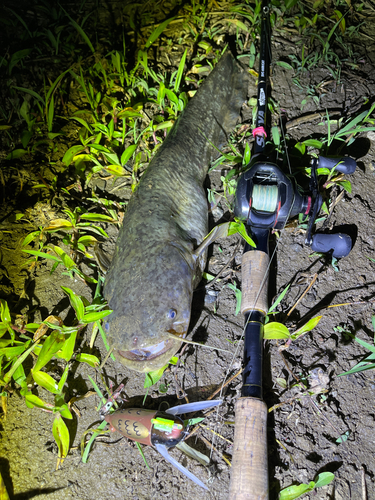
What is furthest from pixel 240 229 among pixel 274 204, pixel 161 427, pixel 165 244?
pixel 161 427

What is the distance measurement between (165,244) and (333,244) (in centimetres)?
123

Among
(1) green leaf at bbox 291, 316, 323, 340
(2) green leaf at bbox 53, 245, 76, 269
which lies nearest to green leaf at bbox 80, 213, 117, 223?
(2) green leaf at bbox 53, 245, 76, 269

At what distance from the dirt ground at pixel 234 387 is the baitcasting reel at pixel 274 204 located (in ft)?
0.81

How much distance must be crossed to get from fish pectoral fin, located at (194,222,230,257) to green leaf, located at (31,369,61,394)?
135 cm

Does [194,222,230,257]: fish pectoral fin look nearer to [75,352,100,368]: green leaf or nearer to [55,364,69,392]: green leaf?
[75,352,100,368]: green leaf

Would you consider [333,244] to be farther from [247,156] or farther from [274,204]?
[247,156]

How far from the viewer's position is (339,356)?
2377 millimetres

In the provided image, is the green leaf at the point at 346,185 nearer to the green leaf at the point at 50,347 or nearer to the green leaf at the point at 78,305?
the green leaf at the point at 78,305

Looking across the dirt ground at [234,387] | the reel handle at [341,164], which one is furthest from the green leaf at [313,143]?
the reel handle at [341,164]

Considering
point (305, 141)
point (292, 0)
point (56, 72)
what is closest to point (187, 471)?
point (305, 141)

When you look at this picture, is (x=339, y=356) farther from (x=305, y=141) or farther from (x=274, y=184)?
(x=305, y=141)

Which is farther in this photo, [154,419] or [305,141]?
[305,141]

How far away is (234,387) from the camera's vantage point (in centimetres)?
234

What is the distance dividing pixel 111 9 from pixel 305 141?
3.30 meters
